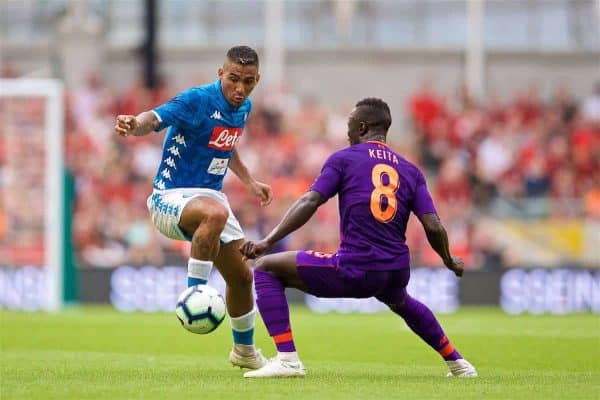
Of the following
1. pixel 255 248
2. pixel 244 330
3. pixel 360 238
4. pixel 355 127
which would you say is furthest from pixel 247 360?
pixel 355 127

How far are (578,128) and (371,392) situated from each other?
16.5 m

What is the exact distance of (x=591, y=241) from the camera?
20.3 metres

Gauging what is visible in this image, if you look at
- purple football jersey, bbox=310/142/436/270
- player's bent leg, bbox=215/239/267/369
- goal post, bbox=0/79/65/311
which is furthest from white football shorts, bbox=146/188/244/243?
goal post, bbox=0/79/65/311

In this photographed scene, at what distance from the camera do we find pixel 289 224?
8.48 m

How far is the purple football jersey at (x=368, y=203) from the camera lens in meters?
8.73

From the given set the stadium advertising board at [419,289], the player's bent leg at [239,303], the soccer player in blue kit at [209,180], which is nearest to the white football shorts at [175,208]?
the soccer player in blue kit at [209,180]

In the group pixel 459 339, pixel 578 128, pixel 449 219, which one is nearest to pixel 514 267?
pixel 449 219

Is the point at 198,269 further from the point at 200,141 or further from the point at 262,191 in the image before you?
the point at 262,191

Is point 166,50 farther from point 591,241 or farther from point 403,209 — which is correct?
point 403,209

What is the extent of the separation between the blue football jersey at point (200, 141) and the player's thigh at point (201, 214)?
31 cm

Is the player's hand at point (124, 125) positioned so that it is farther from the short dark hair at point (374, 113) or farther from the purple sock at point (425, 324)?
the purple sock at point (425, 324)

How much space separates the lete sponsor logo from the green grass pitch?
1.73 metres

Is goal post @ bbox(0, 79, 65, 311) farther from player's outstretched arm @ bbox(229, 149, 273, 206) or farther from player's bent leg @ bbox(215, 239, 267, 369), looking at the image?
player's bent leg @ bbox(215, 239, 267, 369)

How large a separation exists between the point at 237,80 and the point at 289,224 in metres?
1.63
